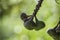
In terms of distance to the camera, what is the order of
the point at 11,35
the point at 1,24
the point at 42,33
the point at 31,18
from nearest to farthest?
the point at 31,18
the point at 42,33
the point at 11,35
the point at 1,24

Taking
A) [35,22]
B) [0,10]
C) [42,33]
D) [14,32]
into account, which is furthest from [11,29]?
[35,22]

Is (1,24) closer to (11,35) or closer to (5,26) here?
(5,26)

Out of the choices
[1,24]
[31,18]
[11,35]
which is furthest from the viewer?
[1,24]

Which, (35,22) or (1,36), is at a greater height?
(35,22)

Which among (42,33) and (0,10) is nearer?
(42,33)

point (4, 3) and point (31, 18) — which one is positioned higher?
point (31, 18)

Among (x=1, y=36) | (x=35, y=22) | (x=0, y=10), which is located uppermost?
(x=35, y=22)

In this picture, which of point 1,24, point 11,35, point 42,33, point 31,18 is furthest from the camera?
point 1,24

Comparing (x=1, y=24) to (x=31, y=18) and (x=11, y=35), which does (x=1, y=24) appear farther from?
(x=31, y=18)

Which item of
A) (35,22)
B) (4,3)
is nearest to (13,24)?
(4,3)
